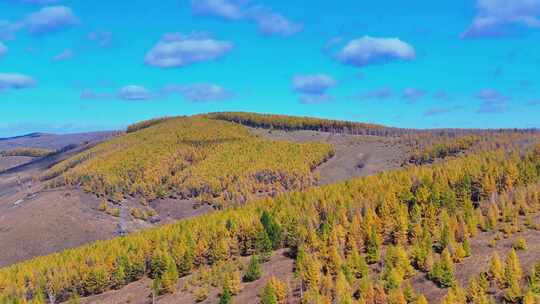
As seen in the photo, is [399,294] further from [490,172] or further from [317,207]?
[490,172]

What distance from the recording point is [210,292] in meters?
115

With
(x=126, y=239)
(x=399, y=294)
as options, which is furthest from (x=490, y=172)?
(x=126, y=239)

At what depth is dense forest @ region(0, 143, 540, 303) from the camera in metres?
107

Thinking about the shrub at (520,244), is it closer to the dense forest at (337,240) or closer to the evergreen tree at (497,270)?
the dense forest at (337,240)

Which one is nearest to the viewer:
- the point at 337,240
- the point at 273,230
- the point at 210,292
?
the point at 210,292

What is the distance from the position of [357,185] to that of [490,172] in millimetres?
44428

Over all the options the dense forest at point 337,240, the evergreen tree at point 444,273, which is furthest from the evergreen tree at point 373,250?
the evergreen tree at point 444,273

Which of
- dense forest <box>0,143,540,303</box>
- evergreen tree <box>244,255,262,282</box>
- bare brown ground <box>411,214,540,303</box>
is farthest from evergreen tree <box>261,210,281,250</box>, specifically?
bare brown ground <box>411,214,540,303</box>

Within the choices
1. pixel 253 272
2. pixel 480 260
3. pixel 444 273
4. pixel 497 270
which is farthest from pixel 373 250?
pixel 497 270

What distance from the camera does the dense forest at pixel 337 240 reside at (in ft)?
350

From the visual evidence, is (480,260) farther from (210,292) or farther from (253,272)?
(210,292)

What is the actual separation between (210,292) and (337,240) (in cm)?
3505

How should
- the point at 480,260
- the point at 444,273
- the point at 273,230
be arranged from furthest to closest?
the point at 273,230, the point at 480,260, the point at 444,273

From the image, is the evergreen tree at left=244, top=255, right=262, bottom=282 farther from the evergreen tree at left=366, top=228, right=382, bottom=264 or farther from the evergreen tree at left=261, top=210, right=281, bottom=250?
the evergreen tree at left=366, top=228, right=382, bottom=264
